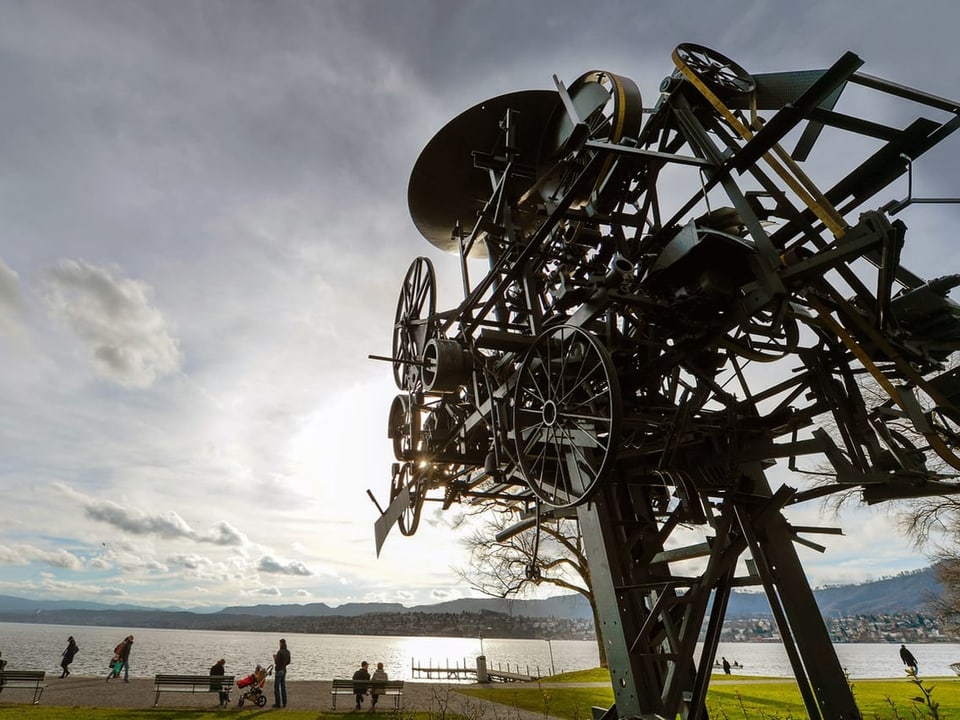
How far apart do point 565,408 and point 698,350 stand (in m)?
1.47

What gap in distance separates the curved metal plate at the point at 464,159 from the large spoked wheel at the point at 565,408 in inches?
150

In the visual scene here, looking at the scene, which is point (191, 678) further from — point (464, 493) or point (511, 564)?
point (511, 564)

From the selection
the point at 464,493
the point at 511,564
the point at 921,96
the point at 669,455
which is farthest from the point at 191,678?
the point at 921,96

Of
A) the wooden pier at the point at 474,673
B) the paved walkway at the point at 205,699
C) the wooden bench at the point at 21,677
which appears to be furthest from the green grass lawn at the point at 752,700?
the wooden bench at the point at 21,677

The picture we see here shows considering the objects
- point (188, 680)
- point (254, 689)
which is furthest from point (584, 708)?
point (188, 680)

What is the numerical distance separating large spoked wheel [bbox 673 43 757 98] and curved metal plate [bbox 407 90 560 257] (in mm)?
2564

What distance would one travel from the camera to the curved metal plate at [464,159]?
7.98 meters

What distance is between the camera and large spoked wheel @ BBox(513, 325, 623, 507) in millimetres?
4988

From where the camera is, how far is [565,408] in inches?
207

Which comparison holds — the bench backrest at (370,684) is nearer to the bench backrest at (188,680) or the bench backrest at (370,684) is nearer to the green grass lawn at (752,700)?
the bench backrest at (188,680)

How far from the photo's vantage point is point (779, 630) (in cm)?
566

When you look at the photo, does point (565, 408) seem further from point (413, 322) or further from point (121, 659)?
point (121, 659)

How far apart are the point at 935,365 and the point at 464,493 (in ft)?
23.7

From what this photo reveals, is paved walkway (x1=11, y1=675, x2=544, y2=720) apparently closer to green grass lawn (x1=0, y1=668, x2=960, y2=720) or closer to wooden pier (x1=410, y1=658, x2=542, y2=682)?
green grass lawn (x1=0, y1=668, x2=960, y2=720)
